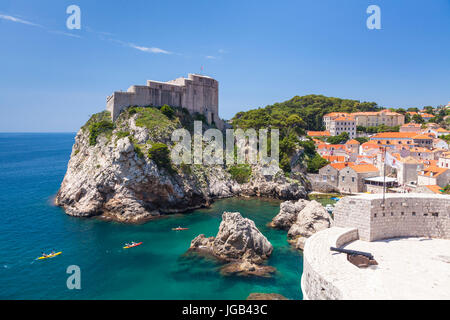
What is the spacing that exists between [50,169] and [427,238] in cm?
6540

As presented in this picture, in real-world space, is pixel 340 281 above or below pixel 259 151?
below

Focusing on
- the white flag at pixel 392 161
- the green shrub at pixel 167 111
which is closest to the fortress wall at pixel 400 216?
the white flag at pixel 392 161

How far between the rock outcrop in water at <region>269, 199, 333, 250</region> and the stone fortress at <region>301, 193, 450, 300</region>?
8567 millimetres

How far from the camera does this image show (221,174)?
36.7 meters

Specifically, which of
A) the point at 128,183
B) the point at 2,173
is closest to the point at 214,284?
the point at 128,183

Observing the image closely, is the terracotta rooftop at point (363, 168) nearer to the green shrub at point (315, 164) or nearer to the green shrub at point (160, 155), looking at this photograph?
the green shrub at point (315, 164)

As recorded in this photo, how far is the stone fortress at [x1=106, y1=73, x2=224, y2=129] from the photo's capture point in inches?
1416

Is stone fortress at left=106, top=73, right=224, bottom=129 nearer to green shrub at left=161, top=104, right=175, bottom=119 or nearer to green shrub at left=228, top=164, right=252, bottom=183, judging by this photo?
green shrub at left=161, top=104, right=175, bottom=119

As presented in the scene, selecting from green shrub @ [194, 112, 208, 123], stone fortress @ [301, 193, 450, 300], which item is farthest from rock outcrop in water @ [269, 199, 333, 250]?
green shrub @ [194, 112, 208, 123]

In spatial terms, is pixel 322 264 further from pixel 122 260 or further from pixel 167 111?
pixel 167 111

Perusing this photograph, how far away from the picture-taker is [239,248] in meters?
18.2

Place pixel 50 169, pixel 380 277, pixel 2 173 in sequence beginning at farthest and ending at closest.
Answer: pixel 50 169 < pixel 2 173 < pixel 380 277
